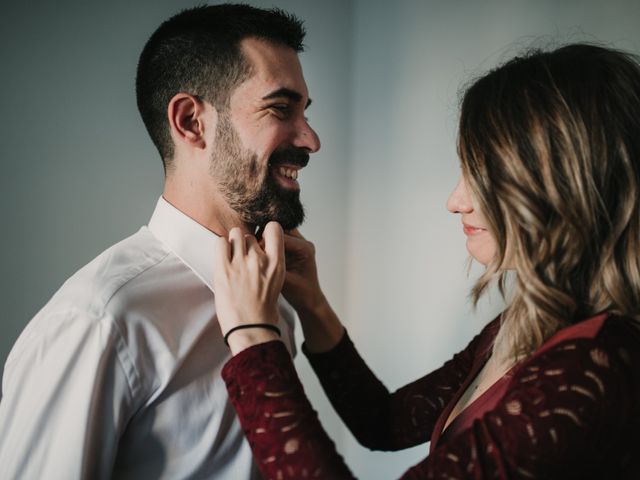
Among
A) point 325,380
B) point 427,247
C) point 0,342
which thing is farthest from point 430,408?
point 0,342

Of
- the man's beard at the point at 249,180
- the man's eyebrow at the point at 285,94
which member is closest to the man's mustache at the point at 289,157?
the man's beard at the point at 249,180

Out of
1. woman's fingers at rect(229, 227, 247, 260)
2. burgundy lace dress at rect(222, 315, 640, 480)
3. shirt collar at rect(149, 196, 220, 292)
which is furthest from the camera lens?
shirt collar at rect(149, 196, 220, 292)

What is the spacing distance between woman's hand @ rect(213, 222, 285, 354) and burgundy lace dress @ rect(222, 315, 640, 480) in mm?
32

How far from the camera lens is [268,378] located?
686 millimetres

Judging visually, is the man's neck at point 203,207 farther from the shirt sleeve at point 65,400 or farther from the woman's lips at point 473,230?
the woman's lips at point 473,230

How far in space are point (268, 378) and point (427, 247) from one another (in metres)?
1.02

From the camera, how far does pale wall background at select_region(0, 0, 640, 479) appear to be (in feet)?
3.76

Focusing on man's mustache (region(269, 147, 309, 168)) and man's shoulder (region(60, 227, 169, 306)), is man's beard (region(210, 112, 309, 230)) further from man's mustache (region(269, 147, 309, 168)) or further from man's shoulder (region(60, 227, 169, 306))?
man's shoulder (region(60, 227, 169, 306))

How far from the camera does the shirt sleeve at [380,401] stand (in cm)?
108

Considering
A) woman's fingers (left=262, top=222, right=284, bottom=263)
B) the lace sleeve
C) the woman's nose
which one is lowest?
the lace sleeve

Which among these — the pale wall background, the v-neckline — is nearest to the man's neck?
the pale wall background

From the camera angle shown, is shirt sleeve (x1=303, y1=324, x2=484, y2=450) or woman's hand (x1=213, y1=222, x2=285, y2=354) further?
shirt sleeve (x1=303, y1=324, x2=484, y2=450)

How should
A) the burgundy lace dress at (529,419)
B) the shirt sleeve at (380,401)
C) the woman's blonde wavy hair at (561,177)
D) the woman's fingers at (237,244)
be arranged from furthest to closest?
the shirt sleeve at (380,401)
the woman's fingers at (237,244)
the woman's blonde wavy hair at (561,177)
the burgundy lace dress at (529,419)

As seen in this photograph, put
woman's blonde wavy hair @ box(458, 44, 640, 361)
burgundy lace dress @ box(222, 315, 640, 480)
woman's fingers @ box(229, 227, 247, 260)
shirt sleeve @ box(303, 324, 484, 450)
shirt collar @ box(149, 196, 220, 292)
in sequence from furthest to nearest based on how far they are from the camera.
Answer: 1. shirt sleeve @ box(303, 324, 484, 450)
2. shirt collar @ box(149, 196, 220, 292)
3. woman's fingers @ box(229, 227, 247, 260)
4. woman's blonde wavy hair @ box(458, 44, 640, 361)
5. burgundy lace dress @ box(222, 315, 640, 480)
